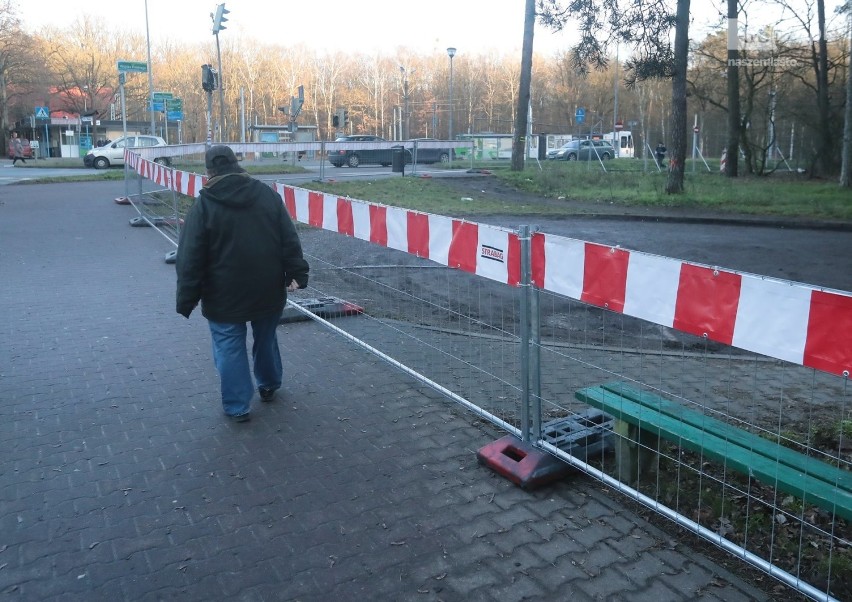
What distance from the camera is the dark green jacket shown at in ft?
17.1

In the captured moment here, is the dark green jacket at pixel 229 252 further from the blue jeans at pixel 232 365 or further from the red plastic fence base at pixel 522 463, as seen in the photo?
the red plastic fence base at pixel 522 463

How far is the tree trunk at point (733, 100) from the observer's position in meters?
31.8

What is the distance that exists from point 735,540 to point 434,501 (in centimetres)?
149

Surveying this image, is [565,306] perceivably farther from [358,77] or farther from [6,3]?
[358,77]

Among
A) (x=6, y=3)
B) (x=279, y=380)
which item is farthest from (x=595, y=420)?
(x=6, y=3)

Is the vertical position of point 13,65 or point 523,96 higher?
point 13,65

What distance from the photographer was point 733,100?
32.9 m

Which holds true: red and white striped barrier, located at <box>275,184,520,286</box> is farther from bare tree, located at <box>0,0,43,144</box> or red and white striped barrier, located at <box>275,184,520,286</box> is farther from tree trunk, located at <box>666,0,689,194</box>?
bare tree, located at <box>0,0,43,144</box>

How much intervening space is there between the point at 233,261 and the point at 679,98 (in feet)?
69.7

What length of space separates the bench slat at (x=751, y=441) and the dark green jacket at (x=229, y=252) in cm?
234

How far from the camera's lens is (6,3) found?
57.2 m

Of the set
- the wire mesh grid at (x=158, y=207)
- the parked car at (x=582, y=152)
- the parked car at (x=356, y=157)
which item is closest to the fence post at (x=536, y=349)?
the wire mesh grid at (x=158, y=207)

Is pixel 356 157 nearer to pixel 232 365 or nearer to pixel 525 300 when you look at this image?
pixel 232 365

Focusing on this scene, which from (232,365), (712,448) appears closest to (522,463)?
(712,448)
